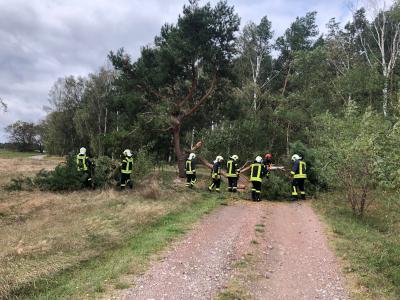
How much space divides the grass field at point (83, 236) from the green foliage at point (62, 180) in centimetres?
78

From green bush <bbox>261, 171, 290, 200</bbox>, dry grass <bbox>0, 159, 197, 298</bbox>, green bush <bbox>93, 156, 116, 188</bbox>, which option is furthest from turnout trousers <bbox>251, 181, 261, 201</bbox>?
green bush <bbox>93, 156, 116, 188</bbox>

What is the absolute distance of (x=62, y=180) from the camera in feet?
52.9

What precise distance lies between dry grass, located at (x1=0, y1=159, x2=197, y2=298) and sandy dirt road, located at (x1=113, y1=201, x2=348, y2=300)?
1.55 m

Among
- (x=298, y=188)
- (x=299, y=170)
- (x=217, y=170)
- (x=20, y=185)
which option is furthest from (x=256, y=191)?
(x=20, y=185)

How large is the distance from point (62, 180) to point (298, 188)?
33.0 ft

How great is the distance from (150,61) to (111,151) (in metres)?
6.83

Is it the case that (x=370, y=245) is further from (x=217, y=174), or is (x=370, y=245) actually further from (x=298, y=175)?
(x=217, y=174)

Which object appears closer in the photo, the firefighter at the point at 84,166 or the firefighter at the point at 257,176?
the firefighter at the point at 257,176

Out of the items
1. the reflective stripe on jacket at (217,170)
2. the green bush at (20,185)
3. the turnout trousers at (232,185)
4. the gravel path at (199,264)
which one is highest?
the reflective stripe on jacket at (217,170)

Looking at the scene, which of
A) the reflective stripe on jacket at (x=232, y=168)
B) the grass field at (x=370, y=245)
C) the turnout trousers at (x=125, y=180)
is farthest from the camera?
the reflective stripe on jacket at (x=232, y=168)

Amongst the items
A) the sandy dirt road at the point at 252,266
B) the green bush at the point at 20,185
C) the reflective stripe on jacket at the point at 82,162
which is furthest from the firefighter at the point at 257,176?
the green bush at the point at 20,185

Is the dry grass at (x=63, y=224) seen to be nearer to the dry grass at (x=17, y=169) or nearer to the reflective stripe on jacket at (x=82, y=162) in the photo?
the reflective stripe on jacket at (x=82, y=162)

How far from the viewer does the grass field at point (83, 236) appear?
6.04 metres

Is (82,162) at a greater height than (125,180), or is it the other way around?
(82,162)
